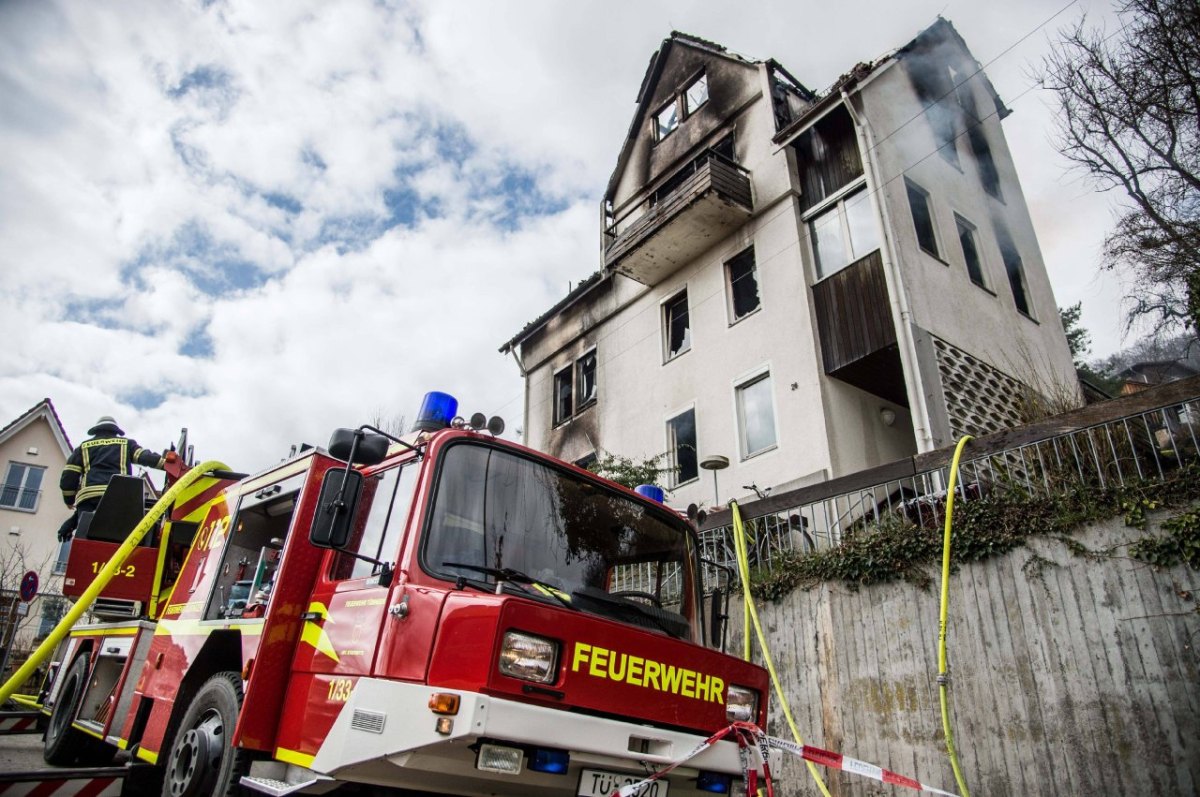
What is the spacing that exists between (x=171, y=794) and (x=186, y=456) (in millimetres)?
4324

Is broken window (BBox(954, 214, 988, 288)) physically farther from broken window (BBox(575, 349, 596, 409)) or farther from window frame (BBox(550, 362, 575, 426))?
window frame (BBox(550, 362, 575, 426))

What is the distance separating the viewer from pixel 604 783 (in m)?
3.24

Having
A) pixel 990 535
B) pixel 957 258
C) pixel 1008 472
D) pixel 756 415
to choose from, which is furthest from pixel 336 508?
pixel 957 258

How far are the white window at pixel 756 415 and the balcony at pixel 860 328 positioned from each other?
4.45 ft

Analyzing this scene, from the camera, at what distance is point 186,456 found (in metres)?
7.66

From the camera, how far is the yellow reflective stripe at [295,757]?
11.4 ft

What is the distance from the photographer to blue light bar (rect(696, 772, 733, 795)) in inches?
147

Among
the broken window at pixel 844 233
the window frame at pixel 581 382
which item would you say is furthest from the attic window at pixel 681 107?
the window frame at pixel 581 382

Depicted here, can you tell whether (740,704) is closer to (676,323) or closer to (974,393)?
(974,393)

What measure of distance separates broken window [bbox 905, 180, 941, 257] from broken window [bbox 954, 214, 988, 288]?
981 millimetres

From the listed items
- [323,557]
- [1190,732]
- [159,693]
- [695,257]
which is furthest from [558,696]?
[695,257]

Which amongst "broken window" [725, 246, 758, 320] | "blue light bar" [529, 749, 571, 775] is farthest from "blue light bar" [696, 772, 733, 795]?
"broken window" [725, 246, 758, 320]

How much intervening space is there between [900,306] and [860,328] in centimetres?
Result: 77

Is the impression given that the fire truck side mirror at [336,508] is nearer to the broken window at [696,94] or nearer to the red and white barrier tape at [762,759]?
the red and white barrier tape at [762,759]
